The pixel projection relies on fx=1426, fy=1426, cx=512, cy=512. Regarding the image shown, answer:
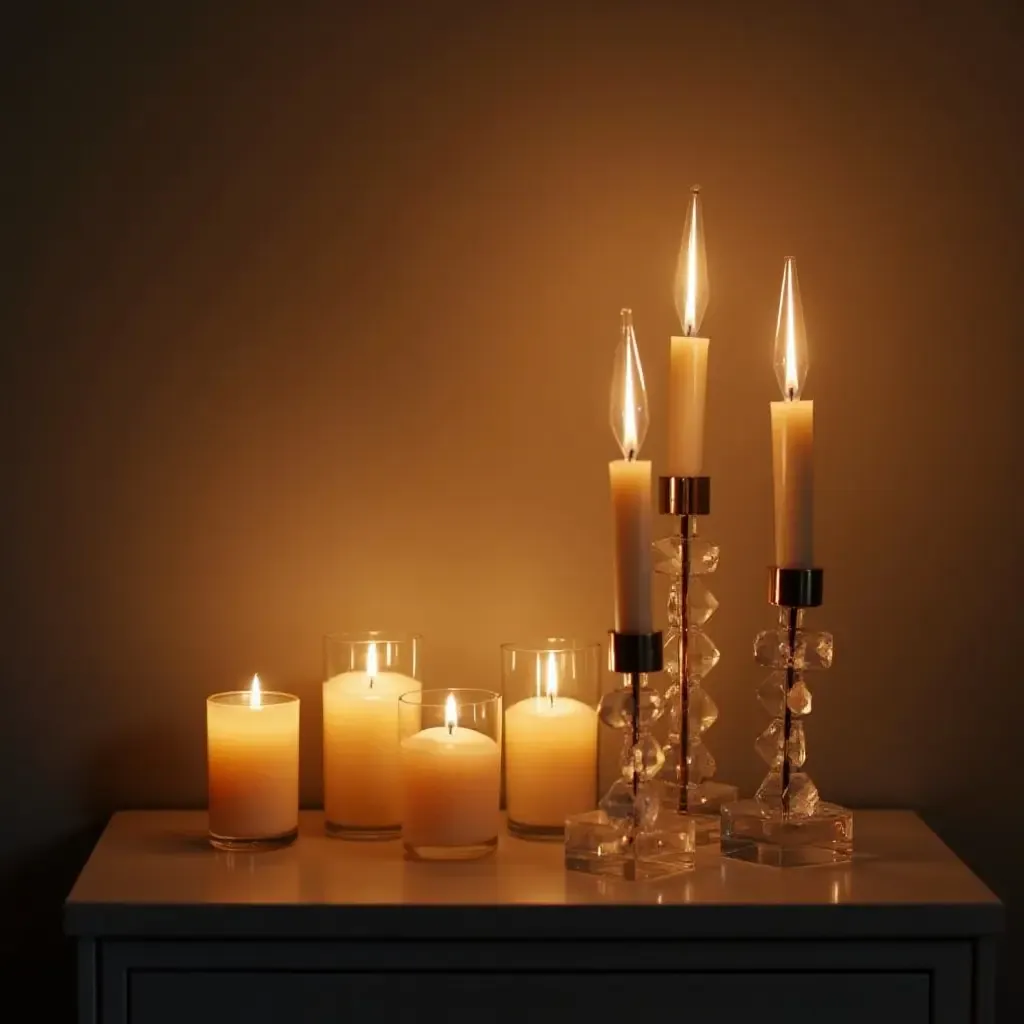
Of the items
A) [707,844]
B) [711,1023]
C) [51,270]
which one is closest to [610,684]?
[707,844]

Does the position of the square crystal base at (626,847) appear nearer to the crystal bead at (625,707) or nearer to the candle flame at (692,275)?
the crystal bead at (625,707)

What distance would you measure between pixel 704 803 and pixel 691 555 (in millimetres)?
204

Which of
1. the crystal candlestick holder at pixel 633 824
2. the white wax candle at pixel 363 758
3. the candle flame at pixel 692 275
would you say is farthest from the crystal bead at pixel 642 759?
the candle flame at pixel 692 275

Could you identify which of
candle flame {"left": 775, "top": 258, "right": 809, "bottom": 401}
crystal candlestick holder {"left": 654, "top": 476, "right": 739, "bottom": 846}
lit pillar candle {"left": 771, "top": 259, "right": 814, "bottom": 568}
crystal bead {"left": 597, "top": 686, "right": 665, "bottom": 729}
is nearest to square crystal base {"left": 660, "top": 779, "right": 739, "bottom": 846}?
crystal candlestick holder {"left": 654, "top": 476, "right": 739, "bottom": 846}

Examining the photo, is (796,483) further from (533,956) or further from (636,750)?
(533,956)

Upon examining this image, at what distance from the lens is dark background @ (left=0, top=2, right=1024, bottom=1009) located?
124 cm

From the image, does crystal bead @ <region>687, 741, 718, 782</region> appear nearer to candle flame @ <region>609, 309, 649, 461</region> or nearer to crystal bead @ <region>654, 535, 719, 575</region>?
crystal bead @ <region>654, 535, 719, 575</region>

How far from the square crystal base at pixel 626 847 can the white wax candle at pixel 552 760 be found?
0.07m

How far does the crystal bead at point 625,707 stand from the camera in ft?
3.50

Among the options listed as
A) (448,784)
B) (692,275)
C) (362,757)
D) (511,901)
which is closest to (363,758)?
(362,757)

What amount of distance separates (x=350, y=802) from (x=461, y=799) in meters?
0.12

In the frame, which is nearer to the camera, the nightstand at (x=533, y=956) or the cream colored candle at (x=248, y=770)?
the nightstand at (x=533, y=956)

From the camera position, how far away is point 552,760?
1.15 meters

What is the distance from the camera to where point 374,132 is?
49.0 inches
